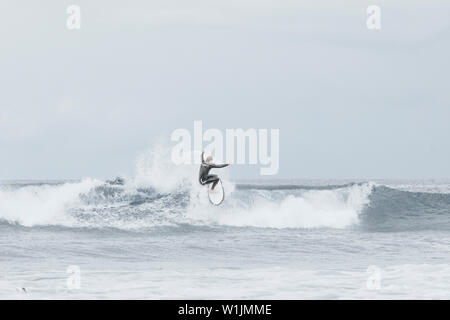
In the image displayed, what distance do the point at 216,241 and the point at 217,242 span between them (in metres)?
0.31

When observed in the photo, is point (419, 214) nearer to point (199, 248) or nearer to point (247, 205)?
point (247, 205)

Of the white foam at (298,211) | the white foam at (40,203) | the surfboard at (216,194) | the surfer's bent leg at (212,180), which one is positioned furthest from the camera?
the white foam at (298,211)

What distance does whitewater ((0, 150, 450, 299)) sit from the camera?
12062 mm

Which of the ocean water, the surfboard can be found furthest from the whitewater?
the surfboard

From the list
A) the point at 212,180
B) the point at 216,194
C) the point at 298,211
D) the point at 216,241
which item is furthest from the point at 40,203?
the point at 212,180

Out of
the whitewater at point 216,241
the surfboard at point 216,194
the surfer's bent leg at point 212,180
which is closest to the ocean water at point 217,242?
the whitewater at point 216,241

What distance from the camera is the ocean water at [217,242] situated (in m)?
12.0

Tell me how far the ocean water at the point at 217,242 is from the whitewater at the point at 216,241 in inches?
1.7

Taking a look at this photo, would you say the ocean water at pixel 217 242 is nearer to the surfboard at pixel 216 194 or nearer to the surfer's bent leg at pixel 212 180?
the surfboard at pixel 216 194

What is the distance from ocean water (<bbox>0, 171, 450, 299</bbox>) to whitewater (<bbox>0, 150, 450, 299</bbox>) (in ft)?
0.14

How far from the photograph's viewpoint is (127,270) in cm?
1413

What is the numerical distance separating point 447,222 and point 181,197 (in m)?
12.3

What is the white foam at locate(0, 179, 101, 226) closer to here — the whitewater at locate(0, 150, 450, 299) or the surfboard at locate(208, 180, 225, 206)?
the whitewater at locate(0, 150, 450, 299)

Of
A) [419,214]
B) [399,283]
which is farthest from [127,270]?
[419,214]
